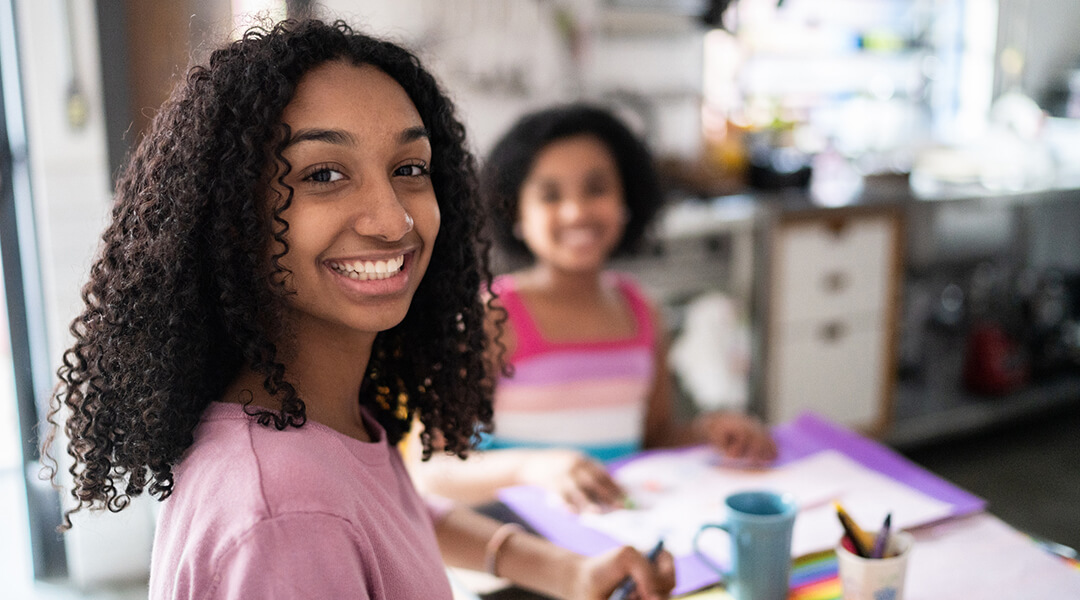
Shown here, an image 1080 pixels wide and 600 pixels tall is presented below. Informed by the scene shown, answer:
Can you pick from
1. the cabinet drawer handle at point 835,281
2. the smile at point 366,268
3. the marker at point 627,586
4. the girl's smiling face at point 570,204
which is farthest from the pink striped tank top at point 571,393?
the cabinet drawer handle at point 835,281

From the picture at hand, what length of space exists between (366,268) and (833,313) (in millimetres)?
2284

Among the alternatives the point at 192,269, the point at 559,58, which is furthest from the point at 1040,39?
the point at 192,269

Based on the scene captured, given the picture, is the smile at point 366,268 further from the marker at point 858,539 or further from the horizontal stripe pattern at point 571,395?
the horizontal stripe pattern at point 571,395

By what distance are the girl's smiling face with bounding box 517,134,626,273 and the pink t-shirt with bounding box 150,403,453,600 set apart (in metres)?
0.83

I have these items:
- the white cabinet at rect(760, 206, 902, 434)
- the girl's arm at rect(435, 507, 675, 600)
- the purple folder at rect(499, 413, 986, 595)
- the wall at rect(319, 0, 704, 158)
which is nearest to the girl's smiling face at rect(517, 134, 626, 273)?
the purple folder at rect(499, 413, 986, 595)

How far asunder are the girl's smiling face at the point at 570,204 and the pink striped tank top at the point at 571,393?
0.41 ft

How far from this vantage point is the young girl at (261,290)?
2.16 feet

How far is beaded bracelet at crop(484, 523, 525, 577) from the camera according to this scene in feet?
3.10

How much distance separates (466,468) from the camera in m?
1.24

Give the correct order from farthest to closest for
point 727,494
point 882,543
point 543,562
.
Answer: point 727,494
point 543,562
point 882,543

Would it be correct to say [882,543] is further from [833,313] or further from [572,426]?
[833,313]

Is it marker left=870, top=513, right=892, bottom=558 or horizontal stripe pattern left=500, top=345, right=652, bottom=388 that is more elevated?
marker left=870, top=513, right=892, bottom=558

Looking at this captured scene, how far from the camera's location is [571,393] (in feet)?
4.91

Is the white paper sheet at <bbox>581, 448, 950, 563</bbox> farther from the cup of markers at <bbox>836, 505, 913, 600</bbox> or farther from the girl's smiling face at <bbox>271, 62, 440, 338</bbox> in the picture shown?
the girl's smiling face at <bbox>271, 62, 440, 338</bbox>
